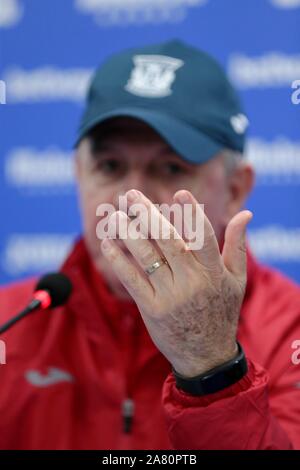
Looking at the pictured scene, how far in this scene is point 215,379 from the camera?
0.66 m

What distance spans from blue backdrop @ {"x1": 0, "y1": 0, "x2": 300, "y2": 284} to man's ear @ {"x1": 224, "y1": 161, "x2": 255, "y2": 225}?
0.37 m

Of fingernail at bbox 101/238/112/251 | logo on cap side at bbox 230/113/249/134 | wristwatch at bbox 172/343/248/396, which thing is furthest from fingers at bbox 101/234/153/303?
logo on cap side at bbox 230/113/249/134

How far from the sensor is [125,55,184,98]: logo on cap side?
3.36 feet

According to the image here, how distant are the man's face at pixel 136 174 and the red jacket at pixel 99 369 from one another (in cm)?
8

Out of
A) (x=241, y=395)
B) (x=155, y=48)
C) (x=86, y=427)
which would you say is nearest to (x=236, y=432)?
(x=241, y=395)

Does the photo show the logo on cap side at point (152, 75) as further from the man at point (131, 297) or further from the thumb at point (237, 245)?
the thumb at point (237, 245)

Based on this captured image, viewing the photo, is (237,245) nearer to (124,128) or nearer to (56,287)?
(56,287)

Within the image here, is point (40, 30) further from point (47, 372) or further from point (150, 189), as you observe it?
point (47, 372)

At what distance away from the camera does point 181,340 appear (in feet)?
2.15

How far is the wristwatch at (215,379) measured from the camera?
2.15 feet

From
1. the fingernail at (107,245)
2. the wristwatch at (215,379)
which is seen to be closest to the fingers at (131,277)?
the fingernail at (107,245)
